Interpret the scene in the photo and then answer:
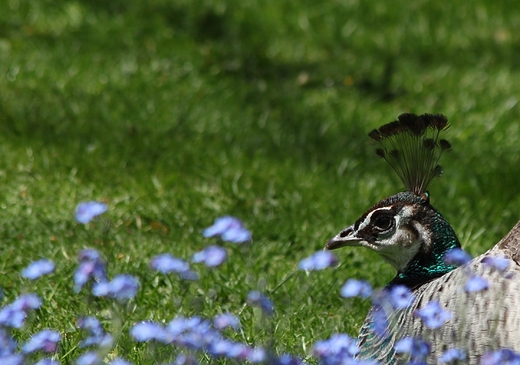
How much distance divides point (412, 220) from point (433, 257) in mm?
105

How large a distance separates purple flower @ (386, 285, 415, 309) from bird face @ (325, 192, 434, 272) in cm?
11

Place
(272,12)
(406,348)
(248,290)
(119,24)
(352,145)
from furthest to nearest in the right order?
(272,12) → (119,24) → (352,145) → (248,290) → (406,348)

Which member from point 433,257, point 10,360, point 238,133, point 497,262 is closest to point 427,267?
point 433,257

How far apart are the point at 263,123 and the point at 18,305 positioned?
6.90ft

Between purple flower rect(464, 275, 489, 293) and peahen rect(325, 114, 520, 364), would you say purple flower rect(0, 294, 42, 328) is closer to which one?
peahen rect(325, 114, 520, 364)

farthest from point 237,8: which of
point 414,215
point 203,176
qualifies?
point 414,215

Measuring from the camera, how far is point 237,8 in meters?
5.04

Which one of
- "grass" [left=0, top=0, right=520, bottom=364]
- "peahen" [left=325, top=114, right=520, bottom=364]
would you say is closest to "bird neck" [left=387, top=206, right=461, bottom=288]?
"peahen" [left=325, top=114, right=520, bottom=364]

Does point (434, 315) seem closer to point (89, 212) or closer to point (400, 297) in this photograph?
point (400, 297)

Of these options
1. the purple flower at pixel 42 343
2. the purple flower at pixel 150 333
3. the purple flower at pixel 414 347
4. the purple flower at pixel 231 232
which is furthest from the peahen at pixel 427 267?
the purple flower at pixel 42 343

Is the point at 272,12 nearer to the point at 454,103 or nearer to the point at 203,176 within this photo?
the point at 454,103

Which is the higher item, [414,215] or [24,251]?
[414,215]

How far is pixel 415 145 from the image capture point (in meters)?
2.53

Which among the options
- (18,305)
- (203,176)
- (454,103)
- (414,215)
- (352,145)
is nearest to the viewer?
(18,305)
